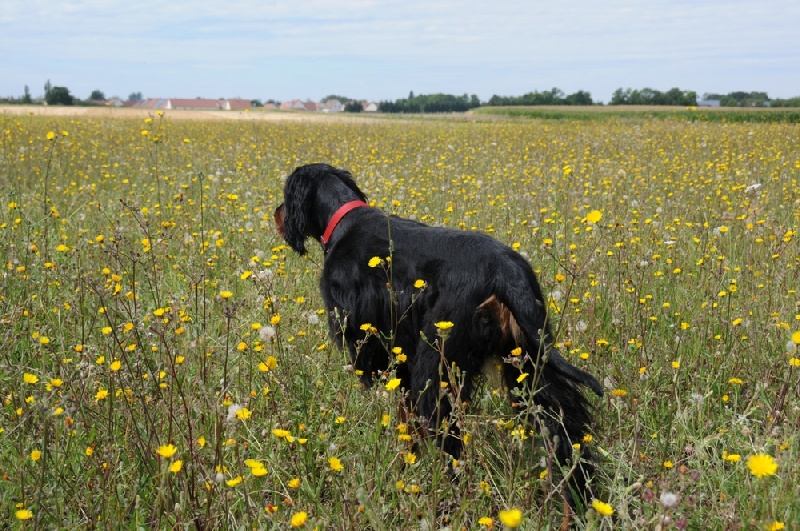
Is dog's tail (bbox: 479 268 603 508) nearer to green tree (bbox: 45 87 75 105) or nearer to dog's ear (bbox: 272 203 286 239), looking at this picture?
dog's ear (bbox: 272 203 286 239)

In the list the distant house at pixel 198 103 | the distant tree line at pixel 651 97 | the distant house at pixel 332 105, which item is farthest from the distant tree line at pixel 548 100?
the distant house at pixel 332 105

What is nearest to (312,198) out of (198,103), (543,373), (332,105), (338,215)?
(338,215)

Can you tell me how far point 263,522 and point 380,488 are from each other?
449mm

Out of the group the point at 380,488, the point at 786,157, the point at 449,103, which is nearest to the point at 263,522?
the point at 380,488

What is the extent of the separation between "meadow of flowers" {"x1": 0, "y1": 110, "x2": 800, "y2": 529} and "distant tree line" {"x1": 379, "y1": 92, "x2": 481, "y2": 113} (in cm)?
5753

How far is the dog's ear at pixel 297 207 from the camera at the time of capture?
3.57 meters

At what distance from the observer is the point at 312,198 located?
141 inches

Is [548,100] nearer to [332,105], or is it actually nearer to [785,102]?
[785,102]

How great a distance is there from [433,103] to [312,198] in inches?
2665

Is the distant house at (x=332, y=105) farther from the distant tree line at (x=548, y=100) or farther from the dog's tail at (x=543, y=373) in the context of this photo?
the dog's tail at (x=543, y=373)

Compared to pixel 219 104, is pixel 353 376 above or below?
below

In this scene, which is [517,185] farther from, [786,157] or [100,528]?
[100,528]

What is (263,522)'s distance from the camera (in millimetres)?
1818

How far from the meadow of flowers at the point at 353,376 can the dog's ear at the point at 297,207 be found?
0.92 ft
